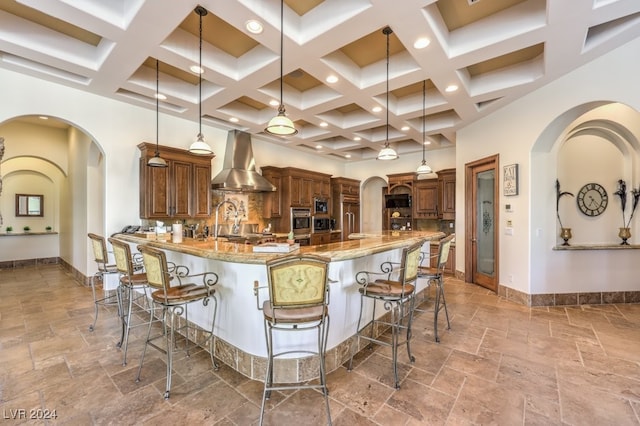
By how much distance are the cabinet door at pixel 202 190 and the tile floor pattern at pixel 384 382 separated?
93.3 inches

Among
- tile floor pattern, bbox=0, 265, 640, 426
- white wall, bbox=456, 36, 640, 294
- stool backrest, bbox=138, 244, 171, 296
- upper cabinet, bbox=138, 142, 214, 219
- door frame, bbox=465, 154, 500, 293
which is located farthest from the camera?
door frame, bbox=465, 154, 500, 293

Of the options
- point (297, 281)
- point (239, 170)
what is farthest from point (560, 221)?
point (239, 170)

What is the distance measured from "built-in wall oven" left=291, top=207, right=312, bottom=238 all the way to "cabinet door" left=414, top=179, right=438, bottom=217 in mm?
2937

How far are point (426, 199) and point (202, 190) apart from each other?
5.49 metres

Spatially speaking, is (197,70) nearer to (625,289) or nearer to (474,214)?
(474,214)

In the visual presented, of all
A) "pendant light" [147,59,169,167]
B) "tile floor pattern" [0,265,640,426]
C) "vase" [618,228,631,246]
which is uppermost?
"pendant light" [147,59,169,167]

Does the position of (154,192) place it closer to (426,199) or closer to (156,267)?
(156,267)

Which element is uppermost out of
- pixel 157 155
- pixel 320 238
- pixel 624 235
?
pixel 157 155

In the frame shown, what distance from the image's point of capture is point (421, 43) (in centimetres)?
305

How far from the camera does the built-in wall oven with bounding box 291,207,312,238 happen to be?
6871 mm

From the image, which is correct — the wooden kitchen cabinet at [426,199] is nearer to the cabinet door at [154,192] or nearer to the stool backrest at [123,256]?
the cabinet door at [154,192]

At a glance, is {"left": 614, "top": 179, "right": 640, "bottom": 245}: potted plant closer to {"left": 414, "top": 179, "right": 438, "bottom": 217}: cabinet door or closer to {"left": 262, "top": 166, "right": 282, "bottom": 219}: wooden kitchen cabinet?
{"left": 414, "top": 179, "right": 438, "bottom": 217}: cabinet door

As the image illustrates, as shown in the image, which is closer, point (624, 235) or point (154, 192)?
point (624, 235)

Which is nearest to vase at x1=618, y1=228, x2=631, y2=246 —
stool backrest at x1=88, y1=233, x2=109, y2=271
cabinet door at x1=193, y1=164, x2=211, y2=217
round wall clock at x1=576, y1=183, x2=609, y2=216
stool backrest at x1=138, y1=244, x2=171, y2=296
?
round wall clock at x1=576, y1=183, x2=609, y2=216
